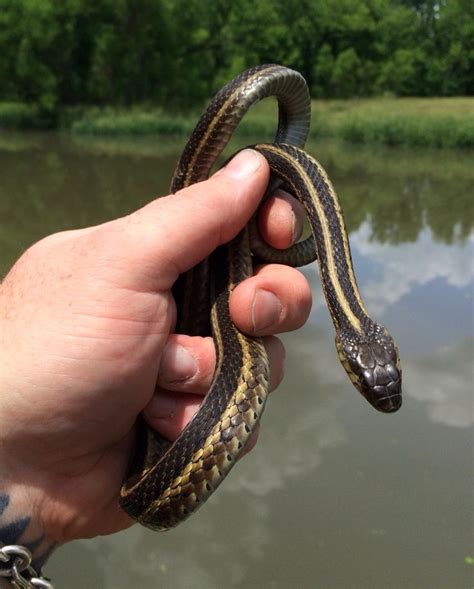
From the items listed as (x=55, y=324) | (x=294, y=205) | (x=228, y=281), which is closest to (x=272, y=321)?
(x=228, y=281)

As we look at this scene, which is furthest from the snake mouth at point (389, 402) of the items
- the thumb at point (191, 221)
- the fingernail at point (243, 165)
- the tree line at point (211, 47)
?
the tree line at point (211, 47)

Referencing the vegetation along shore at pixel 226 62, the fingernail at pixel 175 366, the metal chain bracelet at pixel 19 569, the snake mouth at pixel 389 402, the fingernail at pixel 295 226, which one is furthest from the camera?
the vegetation along shore at pixel 226 62

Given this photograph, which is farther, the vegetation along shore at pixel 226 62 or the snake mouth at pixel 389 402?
the vegetation along shore at pixel 226 62

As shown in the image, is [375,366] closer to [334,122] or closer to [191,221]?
[191,221]

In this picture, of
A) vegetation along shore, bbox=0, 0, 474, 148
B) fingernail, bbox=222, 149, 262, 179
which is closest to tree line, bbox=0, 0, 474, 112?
vegetation along shore, bbox=0, 0, 474, 148

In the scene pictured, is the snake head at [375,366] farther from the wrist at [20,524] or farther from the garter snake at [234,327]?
the wrist at [20,524]

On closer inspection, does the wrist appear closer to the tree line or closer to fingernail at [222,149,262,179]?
fingernail at [222,149,262,179]

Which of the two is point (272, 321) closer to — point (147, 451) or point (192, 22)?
point (147, 451)

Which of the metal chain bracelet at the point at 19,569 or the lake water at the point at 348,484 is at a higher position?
the metal chain bracelet at the point at 19,569
